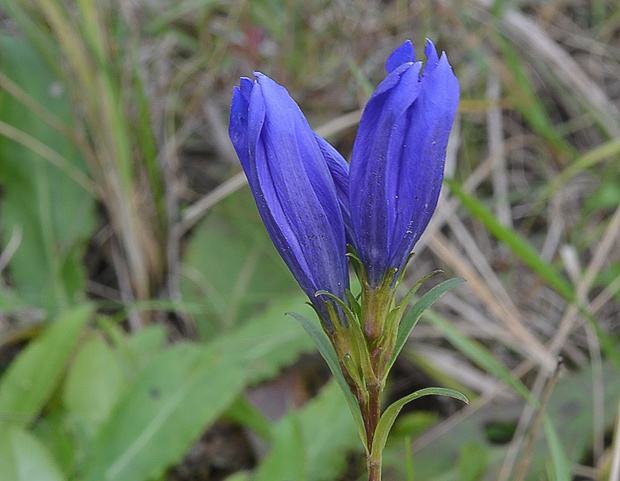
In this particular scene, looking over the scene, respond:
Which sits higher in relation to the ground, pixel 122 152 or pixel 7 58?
pixel 7 58

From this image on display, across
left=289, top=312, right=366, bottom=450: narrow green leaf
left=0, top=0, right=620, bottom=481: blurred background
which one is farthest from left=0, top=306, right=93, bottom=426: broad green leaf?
left=289, top=312, right=366, bottom=450: narrow green leaf

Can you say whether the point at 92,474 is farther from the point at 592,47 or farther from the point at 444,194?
the point at 592,47

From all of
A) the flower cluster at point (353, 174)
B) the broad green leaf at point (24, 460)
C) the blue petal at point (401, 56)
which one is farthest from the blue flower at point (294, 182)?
the broad green leaf at point (24, 460)

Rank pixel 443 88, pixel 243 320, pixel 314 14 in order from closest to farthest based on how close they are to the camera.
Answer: pixel 443 88 < pixel 243 320 < pixel 314 14

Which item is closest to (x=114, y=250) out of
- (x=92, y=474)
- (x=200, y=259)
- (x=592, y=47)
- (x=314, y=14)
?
(x=200, y=259)

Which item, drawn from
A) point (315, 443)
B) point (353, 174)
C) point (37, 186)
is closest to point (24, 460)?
point (315, 443)

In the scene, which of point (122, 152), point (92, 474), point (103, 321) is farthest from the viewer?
point (122, 152)

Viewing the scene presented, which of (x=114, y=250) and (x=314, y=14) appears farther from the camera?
(x=314, y=14)
